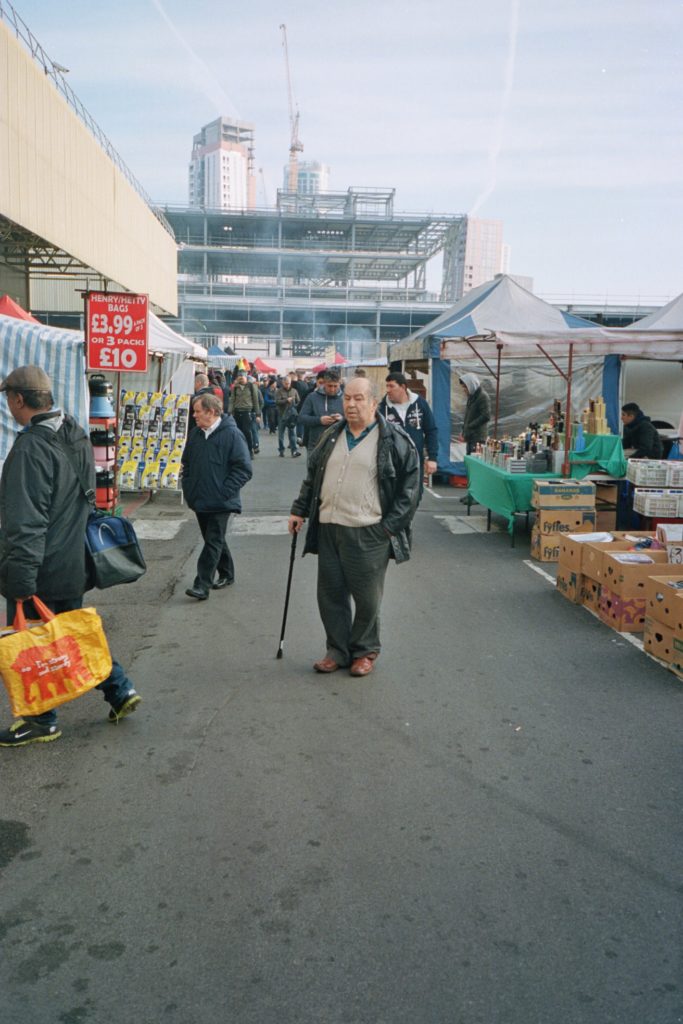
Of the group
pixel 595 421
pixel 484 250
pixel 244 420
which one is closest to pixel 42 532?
pixel 595 421

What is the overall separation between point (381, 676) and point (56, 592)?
2219 millimetres

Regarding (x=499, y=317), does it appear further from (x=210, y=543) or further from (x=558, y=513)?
(x=210, y=543)

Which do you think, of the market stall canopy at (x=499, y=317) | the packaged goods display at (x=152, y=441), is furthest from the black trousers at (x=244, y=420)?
the packaged goods display at (x=152, y=441)

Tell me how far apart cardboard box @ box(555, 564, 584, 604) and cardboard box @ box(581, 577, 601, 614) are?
0.12 ft

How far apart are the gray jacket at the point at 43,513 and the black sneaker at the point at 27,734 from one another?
0.73 m

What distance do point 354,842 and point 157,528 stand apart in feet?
25.8

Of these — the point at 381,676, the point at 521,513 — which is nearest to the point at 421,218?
the point at 521,513

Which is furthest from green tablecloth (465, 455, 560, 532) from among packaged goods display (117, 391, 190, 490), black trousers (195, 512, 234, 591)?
packaged goods display (117, 391, 190, 490)

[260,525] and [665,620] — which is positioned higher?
[665,620]

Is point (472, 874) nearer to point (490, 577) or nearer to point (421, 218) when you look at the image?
point (490, 577)

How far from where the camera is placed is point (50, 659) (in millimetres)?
3947

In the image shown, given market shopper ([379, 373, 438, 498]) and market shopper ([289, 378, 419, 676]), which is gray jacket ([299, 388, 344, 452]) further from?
Answer: market shopper ([289, 378, 419, 676])

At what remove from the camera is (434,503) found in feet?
43.1

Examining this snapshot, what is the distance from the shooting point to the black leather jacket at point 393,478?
5074 millimetres
